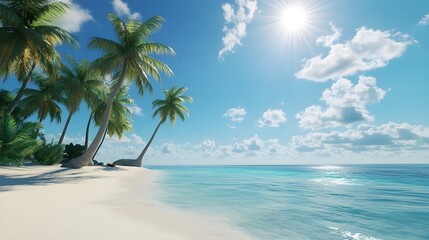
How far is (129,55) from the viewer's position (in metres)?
18.8

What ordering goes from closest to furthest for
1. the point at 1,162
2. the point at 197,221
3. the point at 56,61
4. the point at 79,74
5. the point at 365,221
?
the point at 197,221 < the point at 365,221 < the point at 1,162 < the point at 56,61 < the point at 79,74

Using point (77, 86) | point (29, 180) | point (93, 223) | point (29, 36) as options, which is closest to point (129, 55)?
point (29, 36)

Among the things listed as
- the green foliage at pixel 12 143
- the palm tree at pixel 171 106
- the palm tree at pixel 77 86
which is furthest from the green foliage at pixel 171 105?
the green foliage at pixel 12 143

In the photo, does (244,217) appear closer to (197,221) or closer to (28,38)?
(197,221)

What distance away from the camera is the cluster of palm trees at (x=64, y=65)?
49.1 ft

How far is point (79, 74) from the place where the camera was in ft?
81.8

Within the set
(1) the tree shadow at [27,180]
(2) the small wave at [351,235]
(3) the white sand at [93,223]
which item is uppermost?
(1) the tree shadow at [27,180]

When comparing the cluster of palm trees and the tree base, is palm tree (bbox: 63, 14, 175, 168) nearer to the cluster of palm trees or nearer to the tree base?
the cluster of palm trees

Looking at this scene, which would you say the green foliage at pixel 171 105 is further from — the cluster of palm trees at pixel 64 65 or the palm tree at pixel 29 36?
the palm tree at pixel 29 36

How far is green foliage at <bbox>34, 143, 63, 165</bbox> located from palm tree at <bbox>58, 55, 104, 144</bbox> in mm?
6704

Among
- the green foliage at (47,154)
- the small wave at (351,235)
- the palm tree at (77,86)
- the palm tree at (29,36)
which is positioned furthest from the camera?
the palm tree at (77,86)

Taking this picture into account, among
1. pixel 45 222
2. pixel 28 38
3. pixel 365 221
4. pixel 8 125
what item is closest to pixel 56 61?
pixel 28 38

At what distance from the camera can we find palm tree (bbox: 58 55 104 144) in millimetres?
23391

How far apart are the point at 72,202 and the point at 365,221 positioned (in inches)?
266
